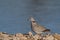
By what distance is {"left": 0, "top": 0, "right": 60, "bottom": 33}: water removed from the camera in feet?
17.5

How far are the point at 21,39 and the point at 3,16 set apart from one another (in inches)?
135

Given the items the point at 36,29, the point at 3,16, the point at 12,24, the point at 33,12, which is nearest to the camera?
the point at 36,29

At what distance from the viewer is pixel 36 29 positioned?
11.7ft

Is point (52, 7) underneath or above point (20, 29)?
above

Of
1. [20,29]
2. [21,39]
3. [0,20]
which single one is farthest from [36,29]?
[0,20]

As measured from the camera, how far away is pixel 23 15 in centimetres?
674

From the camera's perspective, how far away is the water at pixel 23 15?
17.5 ft

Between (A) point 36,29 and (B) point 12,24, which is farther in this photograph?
(B) point 12,24

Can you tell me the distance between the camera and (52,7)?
777 centimetres

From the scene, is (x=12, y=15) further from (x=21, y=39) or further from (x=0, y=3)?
(x=21, y=39)

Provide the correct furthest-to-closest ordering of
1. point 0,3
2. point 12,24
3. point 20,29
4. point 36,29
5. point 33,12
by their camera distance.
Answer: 1. point 0,3
2. point 33,12
3. point 12,24
4. point 20,29
5. point 36,29

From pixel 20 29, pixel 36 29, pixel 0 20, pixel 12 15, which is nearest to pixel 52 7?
pixel 12 15

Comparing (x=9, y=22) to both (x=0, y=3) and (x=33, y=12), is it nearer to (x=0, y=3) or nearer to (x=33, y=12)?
(x=33, y=12)

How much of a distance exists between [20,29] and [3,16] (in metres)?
1.52
